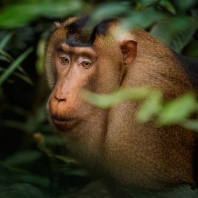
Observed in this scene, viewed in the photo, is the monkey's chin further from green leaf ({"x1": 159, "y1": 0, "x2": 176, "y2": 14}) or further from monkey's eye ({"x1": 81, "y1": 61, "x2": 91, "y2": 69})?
green leaf ({"x1": 159, "y1": 0, "x2": 176, "y2": 14})

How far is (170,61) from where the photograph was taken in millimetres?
3441

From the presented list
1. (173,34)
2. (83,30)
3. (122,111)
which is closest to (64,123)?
(122,111)

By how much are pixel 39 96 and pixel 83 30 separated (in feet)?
7.93

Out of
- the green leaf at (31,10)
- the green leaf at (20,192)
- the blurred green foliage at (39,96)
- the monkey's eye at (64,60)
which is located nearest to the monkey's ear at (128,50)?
the blurred green foliage at (39,96)

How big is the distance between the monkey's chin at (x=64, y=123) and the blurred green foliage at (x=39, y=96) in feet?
1.30

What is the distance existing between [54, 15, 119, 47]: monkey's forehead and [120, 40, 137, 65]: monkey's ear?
134mm

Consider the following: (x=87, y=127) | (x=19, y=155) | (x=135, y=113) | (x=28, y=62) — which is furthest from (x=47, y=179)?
(x=28, y=62)

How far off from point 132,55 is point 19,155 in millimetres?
1864

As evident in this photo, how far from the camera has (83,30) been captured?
3.56 metres

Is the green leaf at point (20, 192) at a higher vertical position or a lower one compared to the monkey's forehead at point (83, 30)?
lower

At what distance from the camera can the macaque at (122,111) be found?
3.30 m

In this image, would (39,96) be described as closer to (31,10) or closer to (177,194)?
(177,194)

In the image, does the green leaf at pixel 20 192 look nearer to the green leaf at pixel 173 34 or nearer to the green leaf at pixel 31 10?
the green leaf at pixel 173 34

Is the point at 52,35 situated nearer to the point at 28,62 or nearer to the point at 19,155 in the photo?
the point at 19,155
